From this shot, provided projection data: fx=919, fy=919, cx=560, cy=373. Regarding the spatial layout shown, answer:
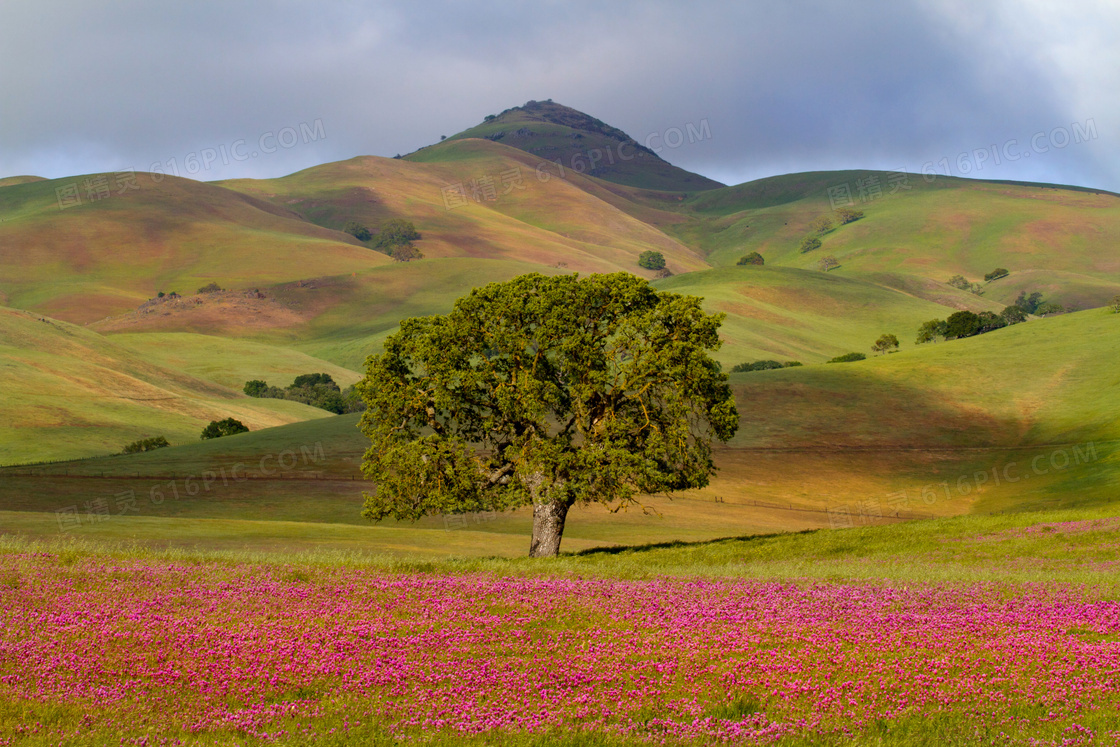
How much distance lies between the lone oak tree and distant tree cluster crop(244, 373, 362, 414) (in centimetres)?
11916

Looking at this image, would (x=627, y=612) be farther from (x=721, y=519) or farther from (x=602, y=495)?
(x=721, y=519)

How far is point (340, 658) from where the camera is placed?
11266 millimetres

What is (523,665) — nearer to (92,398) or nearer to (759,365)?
(92,398)

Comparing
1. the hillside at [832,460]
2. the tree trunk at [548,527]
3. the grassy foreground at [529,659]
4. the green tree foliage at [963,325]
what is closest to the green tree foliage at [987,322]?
the green tree foliage at [963,325]

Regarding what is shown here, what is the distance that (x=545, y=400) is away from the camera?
3200 centimetres

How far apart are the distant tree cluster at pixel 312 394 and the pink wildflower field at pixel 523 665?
139 meters

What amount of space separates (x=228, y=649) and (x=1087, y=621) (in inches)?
491

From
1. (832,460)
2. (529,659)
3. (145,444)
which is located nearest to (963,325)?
(832,460)

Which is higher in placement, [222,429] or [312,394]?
[312,394]

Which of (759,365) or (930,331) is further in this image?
(930,331)

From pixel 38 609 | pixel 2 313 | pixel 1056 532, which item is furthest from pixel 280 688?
pixel 2 313

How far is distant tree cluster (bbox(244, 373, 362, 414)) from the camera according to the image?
498 feet

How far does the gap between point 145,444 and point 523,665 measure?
100233 mm

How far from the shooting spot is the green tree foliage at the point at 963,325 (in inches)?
6417
